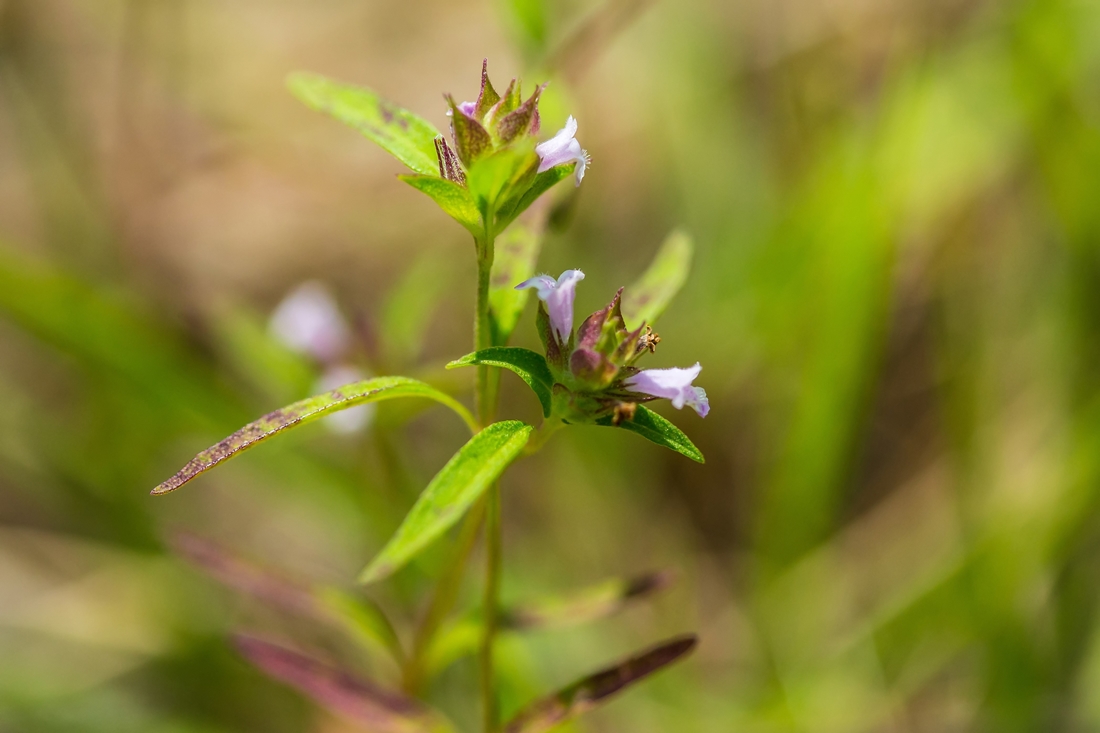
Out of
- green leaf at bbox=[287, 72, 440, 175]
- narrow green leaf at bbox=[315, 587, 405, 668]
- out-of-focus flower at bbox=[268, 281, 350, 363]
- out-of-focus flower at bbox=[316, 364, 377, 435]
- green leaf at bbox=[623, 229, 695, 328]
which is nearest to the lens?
green leaf at bbox=[287, 72, 440, 175]

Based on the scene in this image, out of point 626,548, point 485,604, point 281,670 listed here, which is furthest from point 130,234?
point 485,604

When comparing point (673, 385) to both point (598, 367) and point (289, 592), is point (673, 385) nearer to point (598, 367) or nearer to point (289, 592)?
point (598, 367)

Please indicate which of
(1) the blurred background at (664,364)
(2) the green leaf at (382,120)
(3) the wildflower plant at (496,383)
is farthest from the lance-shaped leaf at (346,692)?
(2) the green leaf at (382,120)

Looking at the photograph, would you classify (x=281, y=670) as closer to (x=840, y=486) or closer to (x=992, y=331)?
(x=840, y=486)

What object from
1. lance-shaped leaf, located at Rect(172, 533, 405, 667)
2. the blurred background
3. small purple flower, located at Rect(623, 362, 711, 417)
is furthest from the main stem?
the blurred background

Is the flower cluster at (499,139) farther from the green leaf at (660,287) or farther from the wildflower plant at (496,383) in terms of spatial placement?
the green leaf at (660,287)

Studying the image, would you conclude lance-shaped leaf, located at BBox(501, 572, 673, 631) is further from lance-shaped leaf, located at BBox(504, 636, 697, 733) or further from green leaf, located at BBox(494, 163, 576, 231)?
green leaf, located at BBox(494, 163, 576, 231)

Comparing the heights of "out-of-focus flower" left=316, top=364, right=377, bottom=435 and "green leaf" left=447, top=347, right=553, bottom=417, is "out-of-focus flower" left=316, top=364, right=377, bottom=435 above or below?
above
